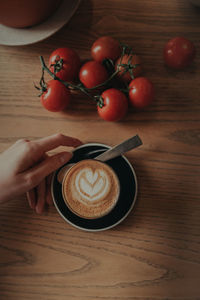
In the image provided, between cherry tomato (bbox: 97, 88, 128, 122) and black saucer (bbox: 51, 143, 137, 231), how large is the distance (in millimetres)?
94

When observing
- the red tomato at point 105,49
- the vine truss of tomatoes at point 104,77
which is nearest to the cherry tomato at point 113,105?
the vine truss of tomatoes at point 104,77

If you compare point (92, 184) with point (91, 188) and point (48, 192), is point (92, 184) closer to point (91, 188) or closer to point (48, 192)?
point (91, 188)

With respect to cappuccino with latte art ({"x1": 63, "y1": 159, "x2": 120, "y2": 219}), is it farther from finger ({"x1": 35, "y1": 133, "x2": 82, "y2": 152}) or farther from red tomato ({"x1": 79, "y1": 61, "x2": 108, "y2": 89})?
red tomato ({"x1": 79, "y1": 61, "x2": 108, "y2": 89})

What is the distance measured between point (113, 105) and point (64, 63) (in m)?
0.20

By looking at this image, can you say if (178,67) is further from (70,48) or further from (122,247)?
(122,247)

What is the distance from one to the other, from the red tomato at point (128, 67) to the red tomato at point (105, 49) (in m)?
0.03

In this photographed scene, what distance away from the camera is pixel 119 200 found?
783 mm

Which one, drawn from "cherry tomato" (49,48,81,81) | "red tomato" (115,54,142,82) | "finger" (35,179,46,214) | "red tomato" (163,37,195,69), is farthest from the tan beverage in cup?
"finger" (35,179,46,214)

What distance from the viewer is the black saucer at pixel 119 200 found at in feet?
2.51

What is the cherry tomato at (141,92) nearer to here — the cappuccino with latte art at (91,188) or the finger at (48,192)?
the cappuccino with latte art at (91,188)

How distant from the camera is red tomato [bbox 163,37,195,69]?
809 mm

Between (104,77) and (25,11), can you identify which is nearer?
(25,11)

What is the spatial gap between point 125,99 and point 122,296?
22.9 inches

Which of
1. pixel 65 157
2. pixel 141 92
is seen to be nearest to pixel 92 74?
pixel 141 92
